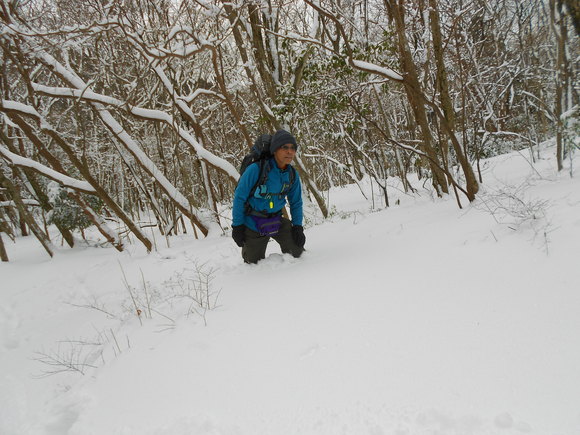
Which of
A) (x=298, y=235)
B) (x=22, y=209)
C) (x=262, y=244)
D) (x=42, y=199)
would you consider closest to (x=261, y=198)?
(x=262, y=244)

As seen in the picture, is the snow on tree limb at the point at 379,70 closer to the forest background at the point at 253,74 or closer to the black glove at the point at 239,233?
the forest background at the point at 253,74

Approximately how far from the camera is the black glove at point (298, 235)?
13.6ft

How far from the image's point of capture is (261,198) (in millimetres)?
3814

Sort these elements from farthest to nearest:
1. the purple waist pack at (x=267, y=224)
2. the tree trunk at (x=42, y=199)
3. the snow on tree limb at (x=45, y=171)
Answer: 1. the tree trunk at (x=42, y=199)
2. the snow on tree limb at (x=45, y=171)
3. the purple waist pack at (x=267, y=224)

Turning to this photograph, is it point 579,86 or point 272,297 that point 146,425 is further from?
point 579,86

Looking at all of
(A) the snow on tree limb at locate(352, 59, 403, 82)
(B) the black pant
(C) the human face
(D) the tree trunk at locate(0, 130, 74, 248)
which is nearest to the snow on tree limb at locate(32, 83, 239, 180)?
(B) the black pant

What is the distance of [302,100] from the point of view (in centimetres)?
634

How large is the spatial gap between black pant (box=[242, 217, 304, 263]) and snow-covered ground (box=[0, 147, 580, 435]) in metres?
0.44

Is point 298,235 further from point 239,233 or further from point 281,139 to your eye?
point 281,139

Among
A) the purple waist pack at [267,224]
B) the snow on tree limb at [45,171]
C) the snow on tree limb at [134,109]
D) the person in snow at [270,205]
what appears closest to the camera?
the person in snow at [270,205]

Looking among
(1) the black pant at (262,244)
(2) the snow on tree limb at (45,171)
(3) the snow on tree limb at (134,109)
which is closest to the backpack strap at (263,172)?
(1) the black pant at (262,244)

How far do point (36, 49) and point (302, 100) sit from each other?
4988 mm

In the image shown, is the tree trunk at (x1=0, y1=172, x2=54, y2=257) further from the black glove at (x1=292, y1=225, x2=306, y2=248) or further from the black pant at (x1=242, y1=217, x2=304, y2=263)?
the black glove at (x1=292, y1=225, x2=306, y2=248)

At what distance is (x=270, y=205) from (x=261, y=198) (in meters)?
0.15
